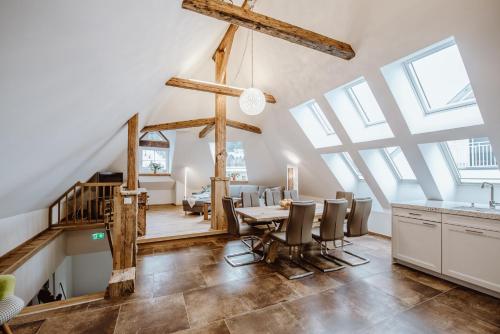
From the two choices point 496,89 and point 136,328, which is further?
point 496,89

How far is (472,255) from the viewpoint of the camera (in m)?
2.45

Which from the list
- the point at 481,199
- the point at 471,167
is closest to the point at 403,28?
the point at 471,167

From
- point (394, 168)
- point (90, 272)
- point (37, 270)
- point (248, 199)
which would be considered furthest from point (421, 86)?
point (90, 272)

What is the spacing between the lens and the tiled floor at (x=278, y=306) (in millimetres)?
1915

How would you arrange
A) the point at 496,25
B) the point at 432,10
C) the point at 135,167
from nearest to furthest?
1. the point at 496,25
2. the point at 432,10
3. the point at 135,167

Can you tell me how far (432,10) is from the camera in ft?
7.30

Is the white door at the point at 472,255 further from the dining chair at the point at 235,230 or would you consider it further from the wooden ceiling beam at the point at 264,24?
the wooden ceiling beam at the point at 264,24

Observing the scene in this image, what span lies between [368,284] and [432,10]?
297 centimetres

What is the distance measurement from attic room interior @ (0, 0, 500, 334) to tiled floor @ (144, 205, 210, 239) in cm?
12

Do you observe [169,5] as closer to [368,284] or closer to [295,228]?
[295,228]

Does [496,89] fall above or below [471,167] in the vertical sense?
above

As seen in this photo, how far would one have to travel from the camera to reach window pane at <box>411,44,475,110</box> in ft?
8.99

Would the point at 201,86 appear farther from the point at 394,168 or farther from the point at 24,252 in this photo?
the point at 394,168

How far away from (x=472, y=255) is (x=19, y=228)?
609 centimetres
